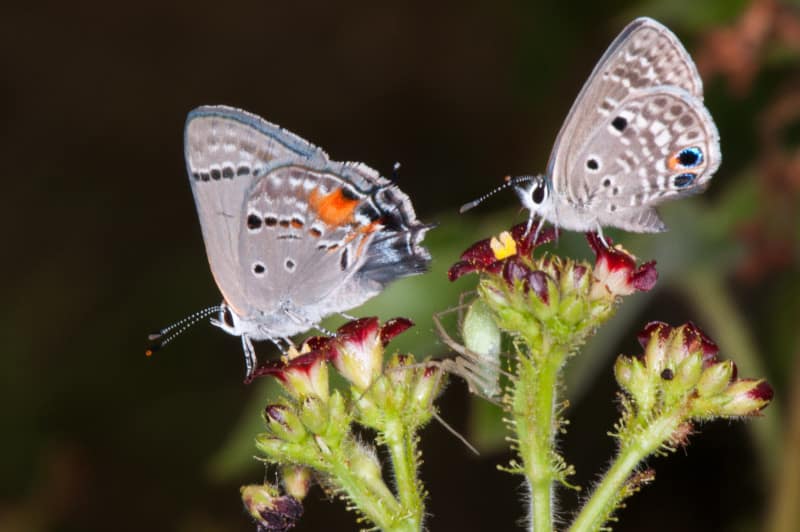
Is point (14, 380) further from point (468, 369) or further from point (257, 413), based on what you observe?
point (468, 369)

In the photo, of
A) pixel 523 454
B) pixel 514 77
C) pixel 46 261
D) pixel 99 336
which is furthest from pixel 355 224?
pixel 46 261

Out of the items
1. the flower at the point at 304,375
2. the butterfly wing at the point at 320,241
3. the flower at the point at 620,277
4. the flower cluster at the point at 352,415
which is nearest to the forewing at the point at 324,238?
the butterfly wing at the point at 320,241

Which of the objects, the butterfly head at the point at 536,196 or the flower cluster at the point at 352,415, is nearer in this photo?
the flower cluster at the point at 352,415

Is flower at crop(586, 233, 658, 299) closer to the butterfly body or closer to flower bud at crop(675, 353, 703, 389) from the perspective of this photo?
flower bud at crop(675, 353, 703, 389)

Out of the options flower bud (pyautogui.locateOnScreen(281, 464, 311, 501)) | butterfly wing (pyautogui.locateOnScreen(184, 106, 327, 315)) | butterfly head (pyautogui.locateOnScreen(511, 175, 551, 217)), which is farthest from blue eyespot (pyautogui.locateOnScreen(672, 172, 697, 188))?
flower bud (pyautogui.locateOnScreen(281, 464, 311, 501))

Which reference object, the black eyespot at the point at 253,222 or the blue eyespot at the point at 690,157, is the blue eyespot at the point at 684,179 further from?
the black eyespot at the point at 253,222

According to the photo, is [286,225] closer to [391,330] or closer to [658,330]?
[391,330]

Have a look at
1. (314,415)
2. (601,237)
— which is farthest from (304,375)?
(601,237)
